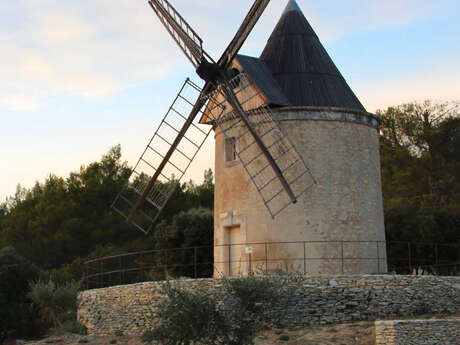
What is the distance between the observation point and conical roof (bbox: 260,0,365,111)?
19.3m

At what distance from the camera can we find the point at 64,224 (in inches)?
1396

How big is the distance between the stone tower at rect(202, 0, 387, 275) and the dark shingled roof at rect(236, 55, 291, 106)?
40 mm

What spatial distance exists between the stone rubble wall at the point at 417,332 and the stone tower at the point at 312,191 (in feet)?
12.8

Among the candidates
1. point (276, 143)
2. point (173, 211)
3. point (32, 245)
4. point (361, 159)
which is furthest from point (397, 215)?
point (32, 245)

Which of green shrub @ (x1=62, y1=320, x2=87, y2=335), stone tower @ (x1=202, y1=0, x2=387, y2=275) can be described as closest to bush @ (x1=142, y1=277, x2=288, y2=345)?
stone tower @ (x1=202, y1=0, x2=387, y2=275)

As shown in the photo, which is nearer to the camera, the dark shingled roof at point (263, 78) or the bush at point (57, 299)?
the dark shingled roof at point (263, 78)

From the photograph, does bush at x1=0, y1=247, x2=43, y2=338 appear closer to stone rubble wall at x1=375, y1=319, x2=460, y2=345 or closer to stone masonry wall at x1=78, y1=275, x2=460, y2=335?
stone masonry wall at x1=78, y1=275, x2=460, y2=335

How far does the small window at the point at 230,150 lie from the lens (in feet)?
65.0

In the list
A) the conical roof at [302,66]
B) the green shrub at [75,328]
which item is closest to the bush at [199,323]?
the green shrub at [75,328]

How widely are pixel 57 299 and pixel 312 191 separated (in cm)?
939

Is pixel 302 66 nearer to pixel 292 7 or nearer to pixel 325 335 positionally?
pixel 292 7

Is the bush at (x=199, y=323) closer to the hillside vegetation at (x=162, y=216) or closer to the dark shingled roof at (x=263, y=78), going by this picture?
the dark shingled roof at (x=263, y=78)

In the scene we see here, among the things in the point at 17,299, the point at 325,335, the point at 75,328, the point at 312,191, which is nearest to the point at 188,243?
the point at 17,299

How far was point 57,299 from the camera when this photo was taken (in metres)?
22.1
